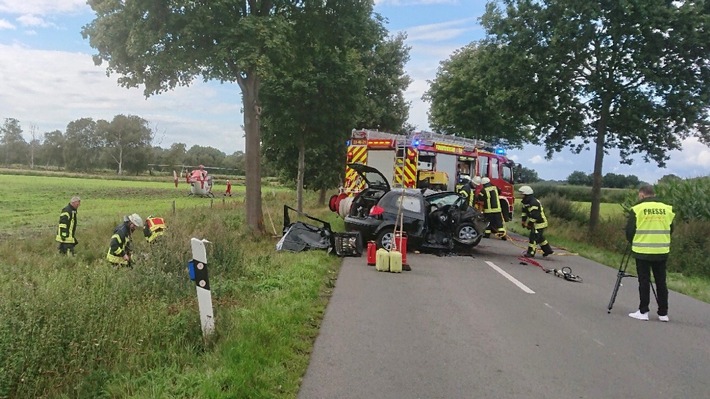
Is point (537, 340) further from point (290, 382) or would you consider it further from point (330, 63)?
point (330, 63)

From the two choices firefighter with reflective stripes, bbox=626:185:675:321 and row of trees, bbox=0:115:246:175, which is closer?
firefighter with reflective stripes, bbox=626:185:675:321

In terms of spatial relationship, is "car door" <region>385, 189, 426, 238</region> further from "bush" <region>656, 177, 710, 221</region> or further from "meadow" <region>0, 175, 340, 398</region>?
"bush" <region>656, 177, 710, 221</region>

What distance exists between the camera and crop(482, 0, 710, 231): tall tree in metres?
17.4

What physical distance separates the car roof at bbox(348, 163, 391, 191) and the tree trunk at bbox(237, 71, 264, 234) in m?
2.86

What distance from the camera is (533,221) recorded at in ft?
43.5

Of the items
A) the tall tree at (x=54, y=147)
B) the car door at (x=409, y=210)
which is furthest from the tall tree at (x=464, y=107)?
the tall tree at (x=54, y=147)

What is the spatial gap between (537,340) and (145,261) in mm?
5693

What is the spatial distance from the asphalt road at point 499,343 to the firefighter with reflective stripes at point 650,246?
1.05 ft

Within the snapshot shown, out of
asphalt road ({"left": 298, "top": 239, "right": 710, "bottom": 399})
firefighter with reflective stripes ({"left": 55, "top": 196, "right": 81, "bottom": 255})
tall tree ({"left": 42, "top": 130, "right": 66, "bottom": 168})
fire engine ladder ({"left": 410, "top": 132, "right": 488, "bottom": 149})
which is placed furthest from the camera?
tall tree ({"left": 42, "top": 130, "right": 66, "bottom": 168})

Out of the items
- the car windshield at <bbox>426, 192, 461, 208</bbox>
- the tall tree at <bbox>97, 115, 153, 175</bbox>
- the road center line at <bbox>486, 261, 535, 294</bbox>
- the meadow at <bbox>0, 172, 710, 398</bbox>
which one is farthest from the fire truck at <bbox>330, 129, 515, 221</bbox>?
the tall tree at <bbox>97, 115, 153, 175</bbox>

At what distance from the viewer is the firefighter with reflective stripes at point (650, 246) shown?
7637 mm

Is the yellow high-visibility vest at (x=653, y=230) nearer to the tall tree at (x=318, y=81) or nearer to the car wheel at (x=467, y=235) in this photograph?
the car wheel at (x=467, y=235)

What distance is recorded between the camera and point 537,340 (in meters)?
6.27

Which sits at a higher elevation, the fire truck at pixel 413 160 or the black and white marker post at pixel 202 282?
the fire truck at pixel 413 160
